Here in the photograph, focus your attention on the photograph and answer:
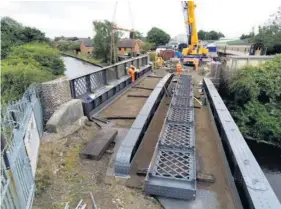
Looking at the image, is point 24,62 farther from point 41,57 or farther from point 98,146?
point 98,146

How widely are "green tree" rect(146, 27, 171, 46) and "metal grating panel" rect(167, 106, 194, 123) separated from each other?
56.8 meters

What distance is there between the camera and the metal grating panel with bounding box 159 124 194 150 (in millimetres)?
4391

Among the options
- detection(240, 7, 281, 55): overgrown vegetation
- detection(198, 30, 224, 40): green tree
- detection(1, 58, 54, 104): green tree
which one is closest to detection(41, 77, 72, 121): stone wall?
detection(1, 58, 54, 104): green tree

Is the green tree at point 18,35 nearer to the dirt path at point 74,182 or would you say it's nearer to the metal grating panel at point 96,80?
the metal grating panel at point 96,80

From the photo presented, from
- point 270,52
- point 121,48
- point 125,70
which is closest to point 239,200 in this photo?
point 125,70

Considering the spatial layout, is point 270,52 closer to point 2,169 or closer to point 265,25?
point 265,25

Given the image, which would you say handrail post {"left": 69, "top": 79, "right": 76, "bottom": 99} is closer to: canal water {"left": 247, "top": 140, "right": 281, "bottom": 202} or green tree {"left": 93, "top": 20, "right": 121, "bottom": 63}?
canal water {"left": 247, "top": 140, "right": 281, "bottom": 202}

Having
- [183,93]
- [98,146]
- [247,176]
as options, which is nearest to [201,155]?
[247,176]

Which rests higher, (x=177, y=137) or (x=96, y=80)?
(x=96, y=80)

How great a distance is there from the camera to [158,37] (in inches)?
2414

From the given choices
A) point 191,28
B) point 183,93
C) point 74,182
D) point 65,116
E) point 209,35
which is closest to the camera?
point 74,182

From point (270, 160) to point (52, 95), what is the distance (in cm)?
1121

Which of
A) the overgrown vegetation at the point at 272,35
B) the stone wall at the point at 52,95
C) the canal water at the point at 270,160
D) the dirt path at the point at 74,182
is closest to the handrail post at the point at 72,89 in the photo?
the stone wall at the point at 52,95

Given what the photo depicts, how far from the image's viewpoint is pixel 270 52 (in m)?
24.2
